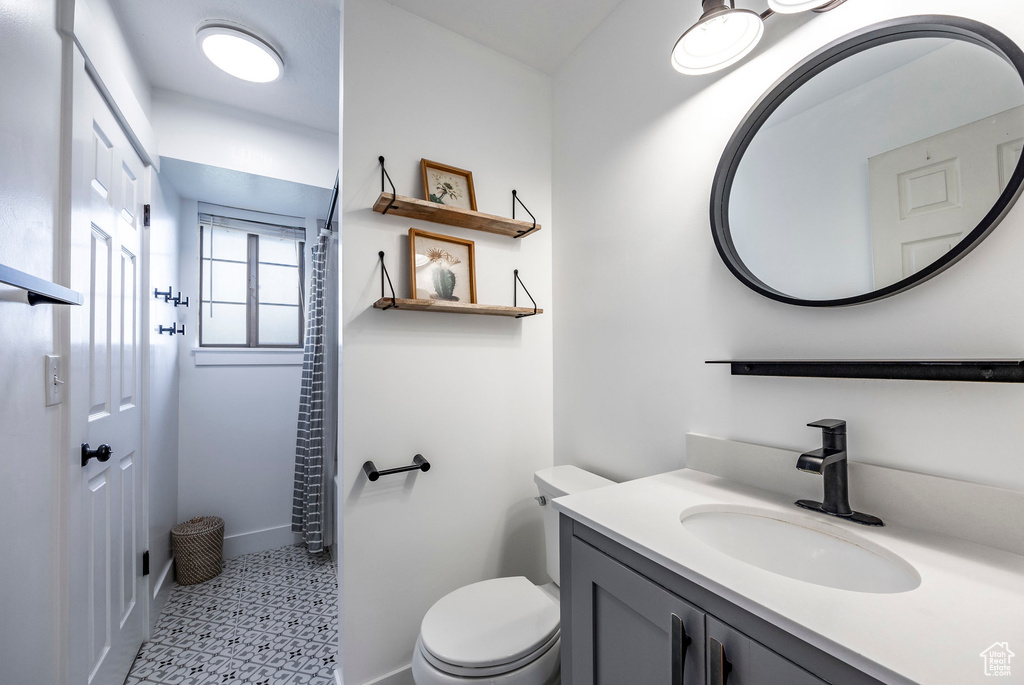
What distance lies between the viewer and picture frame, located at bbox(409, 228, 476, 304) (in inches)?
61.1

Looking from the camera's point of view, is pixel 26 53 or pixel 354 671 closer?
pixel 26 53

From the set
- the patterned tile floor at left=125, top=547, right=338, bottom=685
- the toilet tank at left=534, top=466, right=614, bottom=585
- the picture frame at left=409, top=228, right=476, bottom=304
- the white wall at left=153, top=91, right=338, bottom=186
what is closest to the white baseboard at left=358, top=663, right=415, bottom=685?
the patterned tile floor at left=125, top=547, right=338, bottom=685

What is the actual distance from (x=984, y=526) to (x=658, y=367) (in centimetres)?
77

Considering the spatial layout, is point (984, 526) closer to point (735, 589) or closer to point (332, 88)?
point (735, 589)

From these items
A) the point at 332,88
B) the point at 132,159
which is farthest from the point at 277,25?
the point at 132,159

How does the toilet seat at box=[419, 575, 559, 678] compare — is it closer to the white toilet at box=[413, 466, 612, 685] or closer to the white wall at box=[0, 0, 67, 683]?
the white toilet at box=[413, 466, 612, 685]

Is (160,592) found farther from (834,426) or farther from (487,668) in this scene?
(834,426)

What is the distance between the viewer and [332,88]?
2049 mm

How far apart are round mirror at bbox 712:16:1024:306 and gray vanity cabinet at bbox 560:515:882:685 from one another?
73 cm

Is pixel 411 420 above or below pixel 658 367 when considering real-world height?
below

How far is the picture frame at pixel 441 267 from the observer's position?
61.1 inches

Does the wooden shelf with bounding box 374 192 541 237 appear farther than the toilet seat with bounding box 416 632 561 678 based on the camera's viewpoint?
Yes

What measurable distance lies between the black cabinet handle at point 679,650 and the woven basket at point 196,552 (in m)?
2.50

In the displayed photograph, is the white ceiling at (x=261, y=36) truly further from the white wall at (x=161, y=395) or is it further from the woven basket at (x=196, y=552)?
the woven basket at (x=196, y=552)
